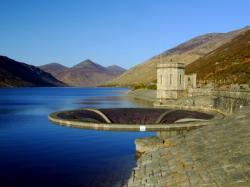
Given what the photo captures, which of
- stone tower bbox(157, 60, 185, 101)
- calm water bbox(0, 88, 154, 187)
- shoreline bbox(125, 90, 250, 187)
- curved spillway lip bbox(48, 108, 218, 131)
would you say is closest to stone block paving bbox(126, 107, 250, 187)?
shoreline bbox(125, 90, 250, 187)

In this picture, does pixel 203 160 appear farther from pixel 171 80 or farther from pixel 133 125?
pixel 171 80

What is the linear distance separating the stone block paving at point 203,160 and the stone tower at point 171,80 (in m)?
33.2

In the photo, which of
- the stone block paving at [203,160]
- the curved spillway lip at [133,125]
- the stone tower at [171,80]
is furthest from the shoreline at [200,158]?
the stone tower at [171,80]

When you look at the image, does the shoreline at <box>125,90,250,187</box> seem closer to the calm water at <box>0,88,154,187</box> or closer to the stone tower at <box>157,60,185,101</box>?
the calm water at <box>0,88,154,187</box>

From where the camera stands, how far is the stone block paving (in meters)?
14.9

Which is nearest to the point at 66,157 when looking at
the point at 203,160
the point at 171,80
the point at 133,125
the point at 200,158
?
the point at 133,125

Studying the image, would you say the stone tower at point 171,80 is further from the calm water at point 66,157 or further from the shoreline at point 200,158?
the shoreline at point 200,158

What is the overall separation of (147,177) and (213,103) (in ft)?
108

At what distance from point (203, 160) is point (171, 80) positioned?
4193 centimetres

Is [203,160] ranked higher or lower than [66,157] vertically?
higher

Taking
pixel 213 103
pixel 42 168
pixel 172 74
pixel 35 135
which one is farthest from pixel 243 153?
pixel 172 74

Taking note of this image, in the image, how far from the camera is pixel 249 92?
35.2m

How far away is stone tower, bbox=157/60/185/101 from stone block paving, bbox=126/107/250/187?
109 feet

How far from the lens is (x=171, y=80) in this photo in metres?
59.1
